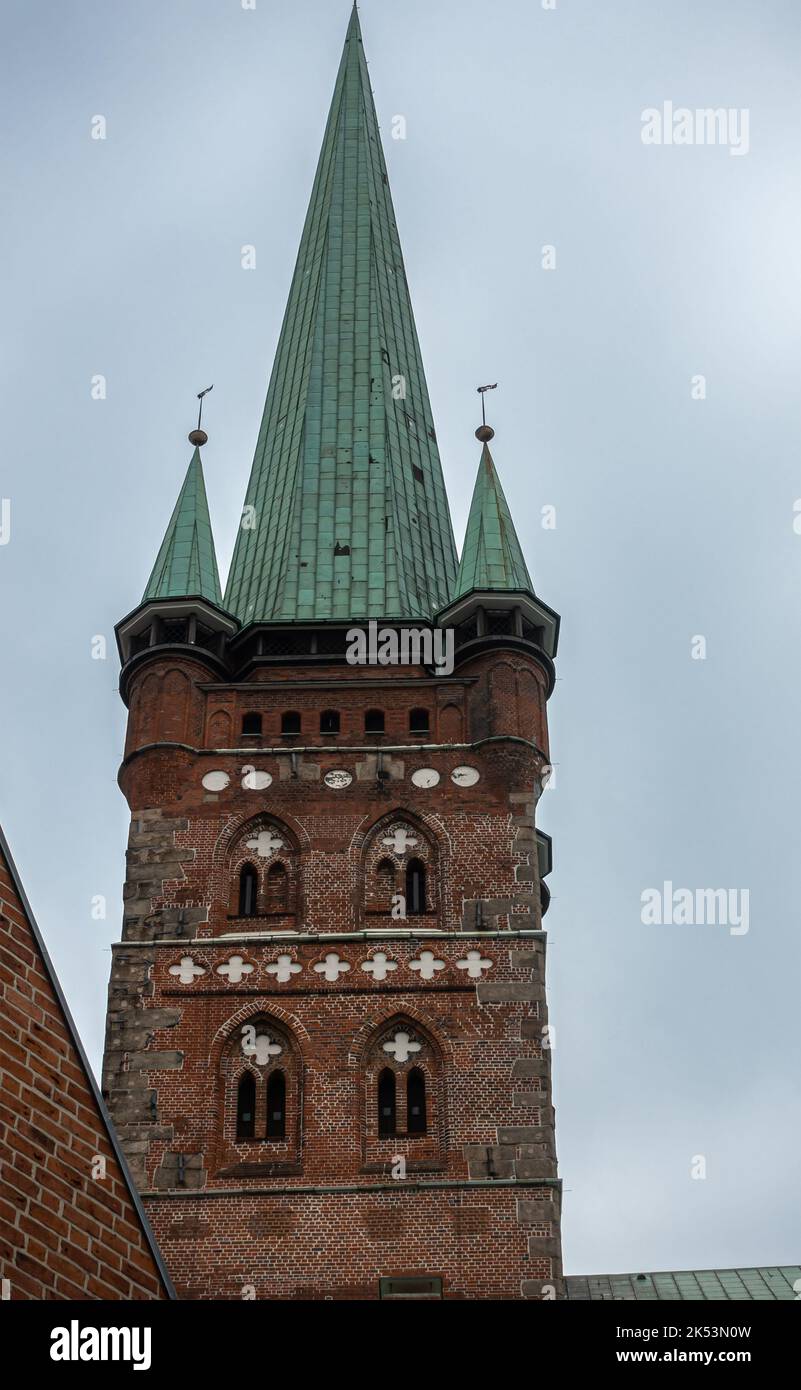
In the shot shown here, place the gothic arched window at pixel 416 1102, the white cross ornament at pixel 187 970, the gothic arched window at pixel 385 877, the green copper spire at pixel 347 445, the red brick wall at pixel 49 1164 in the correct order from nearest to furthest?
the red brick wall at pixel 49 1164 → the gothic arched window at pixel 416 1102 → the white cross ornament at pixel 187 970 → the gothic arched window at pixel 385 877 → the green copper spire at pixel 347 445

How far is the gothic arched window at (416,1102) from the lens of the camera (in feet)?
91.5

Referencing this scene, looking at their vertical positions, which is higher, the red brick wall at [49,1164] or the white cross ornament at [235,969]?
the white cross ornament at [235,969]

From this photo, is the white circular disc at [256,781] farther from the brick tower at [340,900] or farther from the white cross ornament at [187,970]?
the white cross ornament at [187,970]

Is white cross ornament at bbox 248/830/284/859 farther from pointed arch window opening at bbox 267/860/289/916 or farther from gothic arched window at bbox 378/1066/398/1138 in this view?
gothic arched window at bbox 378/1066/398/1138

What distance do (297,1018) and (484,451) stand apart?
41.7 feet

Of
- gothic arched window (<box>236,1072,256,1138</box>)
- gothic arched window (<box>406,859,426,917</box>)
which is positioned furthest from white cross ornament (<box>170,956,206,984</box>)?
gothic arched window (<box>406,859,426,917</box>)

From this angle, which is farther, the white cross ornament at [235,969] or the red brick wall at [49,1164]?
the white cross ornament at [235,969]

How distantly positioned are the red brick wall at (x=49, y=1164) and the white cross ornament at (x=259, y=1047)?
50.3 ft

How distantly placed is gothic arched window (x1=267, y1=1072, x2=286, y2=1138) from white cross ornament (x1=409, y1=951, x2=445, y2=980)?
94.8 inches

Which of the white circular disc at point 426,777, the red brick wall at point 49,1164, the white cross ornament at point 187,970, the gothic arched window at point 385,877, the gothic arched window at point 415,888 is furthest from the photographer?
the white circular disc at point 426,777

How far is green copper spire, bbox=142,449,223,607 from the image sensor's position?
3419 centimetres

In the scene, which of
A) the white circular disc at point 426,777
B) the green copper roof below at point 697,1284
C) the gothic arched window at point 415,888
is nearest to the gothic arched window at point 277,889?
the gothic arched window at point 415,888

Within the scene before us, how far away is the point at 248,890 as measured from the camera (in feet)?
99.6

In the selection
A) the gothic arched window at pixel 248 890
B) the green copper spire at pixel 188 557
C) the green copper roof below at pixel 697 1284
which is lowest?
the green copper roof below at pixel 697 1284
